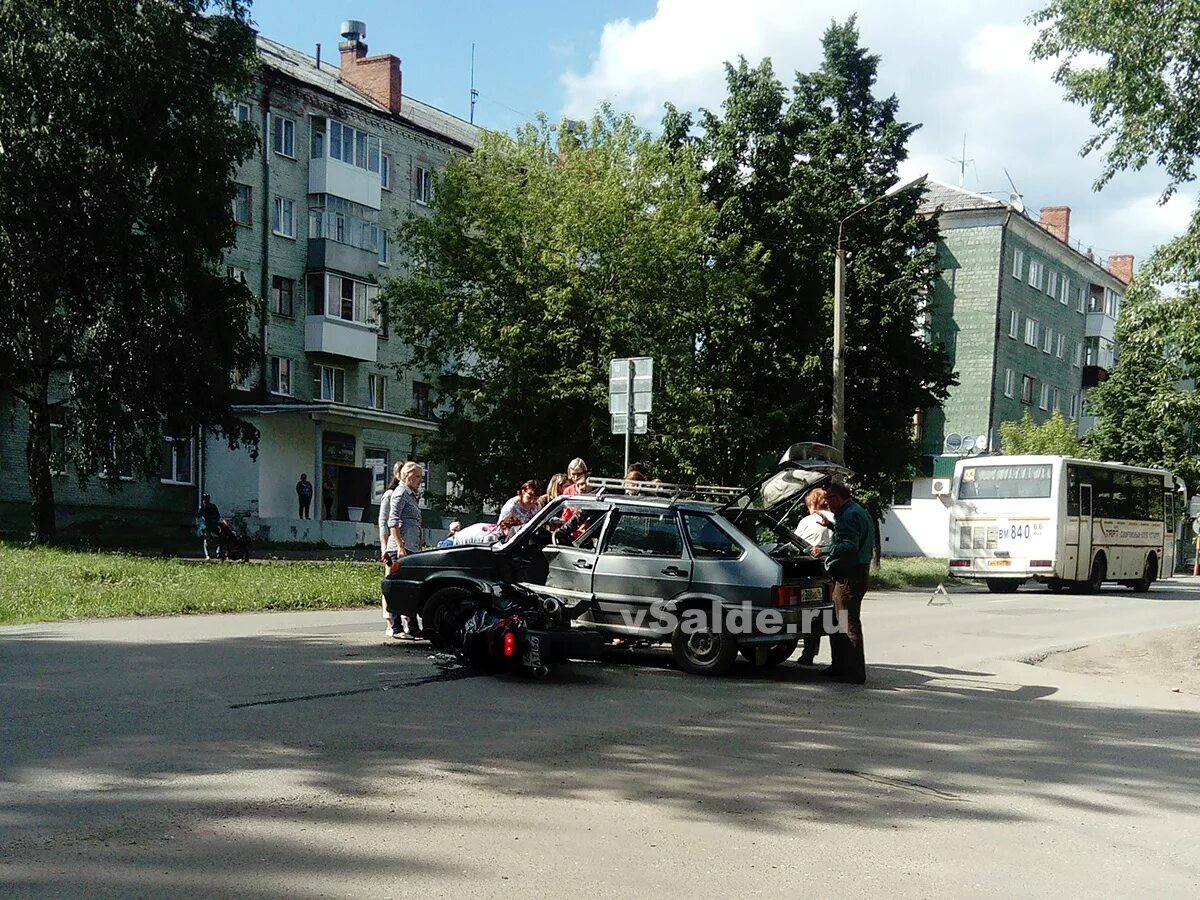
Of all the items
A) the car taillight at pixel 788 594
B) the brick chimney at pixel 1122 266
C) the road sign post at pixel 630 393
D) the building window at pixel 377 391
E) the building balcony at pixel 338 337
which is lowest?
the car taillight at pixel 788 594

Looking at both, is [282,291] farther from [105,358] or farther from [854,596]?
[854,596]

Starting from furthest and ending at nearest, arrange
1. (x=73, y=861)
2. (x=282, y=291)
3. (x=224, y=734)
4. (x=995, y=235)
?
(x=995, y=235) → (x=282, y=291) → (x=224, y=734) → (x=73, y=861)

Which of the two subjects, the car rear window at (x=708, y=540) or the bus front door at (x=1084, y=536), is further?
the bus front door at (x=1084, y=536)

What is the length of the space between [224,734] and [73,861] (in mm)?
2649

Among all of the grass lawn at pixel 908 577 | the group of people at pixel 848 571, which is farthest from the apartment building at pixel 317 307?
the group of people at pixel 848 571

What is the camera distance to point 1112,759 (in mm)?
8531

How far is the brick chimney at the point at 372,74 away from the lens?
4944 cm

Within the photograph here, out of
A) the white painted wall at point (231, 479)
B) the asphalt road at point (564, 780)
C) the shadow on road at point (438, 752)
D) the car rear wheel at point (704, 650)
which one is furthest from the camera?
the white painted wall at point (231, 479)

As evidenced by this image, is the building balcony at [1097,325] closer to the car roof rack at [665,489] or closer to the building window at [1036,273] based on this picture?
the building window at [1036,273]

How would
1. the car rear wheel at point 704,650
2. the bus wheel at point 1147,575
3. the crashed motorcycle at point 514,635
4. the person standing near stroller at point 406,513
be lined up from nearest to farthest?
the crashed motorcycle at point 514,635 → the car rear wheel at point 704,650 → the person standing near stroller at point 406,513 → the bus wheel at point 1147,575

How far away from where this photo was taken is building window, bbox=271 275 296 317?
145 ft

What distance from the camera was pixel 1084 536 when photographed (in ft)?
101

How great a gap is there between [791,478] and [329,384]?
35.5m

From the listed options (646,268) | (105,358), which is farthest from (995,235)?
(105,358)
